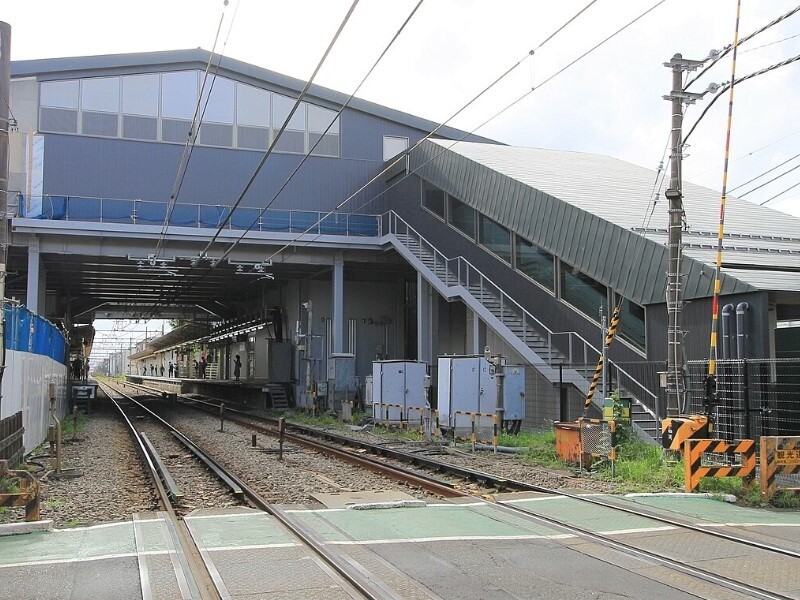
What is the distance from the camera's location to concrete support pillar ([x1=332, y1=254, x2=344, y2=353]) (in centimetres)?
3459

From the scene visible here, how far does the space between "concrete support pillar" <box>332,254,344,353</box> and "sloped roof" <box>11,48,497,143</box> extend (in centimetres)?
809

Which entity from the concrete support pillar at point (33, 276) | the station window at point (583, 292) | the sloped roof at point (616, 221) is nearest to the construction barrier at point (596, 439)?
the sloped roof at point (616, 221)

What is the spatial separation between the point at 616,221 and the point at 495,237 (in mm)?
7106

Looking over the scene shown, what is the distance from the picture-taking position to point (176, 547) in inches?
305

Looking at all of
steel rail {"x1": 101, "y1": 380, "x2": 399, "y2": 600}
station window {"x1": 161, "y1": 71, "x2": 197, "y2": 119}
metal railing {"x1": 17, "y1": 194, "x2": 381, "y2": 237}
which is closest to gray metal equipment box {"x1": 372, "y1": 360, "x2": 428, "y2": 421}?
metal railing {"x1": 17, "y1": 194, "x2": 381, "y2": 237}

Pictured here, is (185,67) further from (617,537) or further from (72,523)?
(617,537)

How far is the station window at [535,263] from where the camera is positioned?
22.9 meters

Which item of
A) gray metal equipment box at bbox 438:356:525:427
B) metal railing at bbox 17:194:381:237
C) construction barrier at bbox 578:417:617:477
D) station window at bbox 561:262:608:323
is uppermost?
metal railing at bbox 17:194:381:237

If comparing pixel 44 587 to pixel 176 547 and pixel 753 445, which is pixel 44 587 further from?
pixel 753 445

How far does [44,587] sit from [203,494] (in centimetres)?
602

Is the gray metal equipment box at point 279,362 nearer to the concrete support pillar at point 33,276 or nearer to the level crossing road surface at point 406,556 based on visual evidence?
the concrete support pillar at point 33,276

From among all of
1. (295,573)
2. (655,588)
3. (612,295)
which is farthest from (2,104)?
(612,295)

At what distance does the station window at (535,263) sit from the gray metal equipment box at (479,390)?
4.54m

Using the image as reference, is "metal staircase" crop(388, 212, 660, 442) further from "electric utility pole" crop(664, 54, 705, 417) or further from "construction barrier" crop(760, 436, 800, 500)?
"construction barrier" crop(760, 436, 800, 500)
